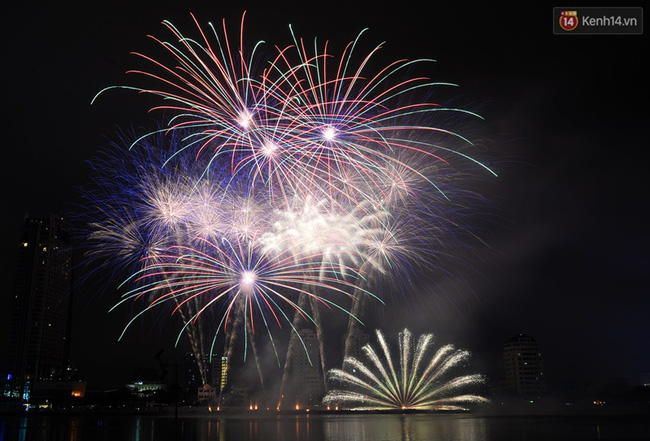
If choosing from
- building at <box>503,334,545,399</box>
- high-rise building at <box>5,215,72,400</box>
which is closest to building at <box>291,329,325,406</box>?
building at <box>503,334,545,399</box>

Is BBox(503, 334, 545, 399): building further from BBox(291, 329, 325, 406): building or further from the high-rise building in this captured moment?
the high-rise building

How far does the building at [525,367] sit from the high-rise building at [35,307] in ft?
401

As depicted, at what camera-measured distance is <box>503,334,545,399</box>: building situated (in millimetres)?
139212

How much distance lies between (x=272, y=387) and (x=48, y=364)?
79.2 meters

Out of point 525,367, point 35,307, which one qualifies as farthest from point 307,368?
point 35,307

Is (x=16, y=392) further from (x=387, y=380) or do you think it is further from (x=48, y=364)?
(x=387, y=380)

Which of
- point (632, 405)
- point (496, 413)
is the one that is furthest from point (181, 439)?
point (632, 405)

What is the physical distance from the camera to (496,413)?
103 metres

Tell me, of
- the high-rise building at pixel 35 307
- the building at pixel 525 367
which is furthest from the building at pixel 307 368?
the high-rise building at pixel 35 307

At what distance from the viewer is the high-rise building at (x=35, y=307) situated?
485ft

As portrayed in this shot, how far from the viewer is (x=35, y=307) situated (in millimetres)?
150375

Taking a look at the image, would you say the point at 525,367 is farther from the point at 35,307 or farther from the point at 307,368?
the point at 35,307

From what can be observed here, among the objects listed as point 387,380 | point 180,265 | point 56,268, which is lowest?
point 387,380

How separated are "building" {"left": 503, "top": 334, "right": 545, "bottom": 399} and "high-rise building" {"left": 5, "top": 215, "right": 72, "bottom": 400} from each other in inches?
4811
